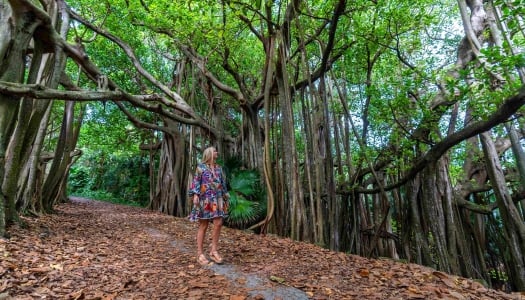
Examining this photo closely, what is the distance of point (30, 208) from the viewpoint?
4.86 m

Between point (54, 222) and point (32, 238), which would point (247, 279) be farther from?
point (54, 222)

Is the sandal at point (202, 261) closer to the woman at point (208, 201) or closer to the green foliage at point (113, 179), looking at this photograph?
the woman at point (208, 201)

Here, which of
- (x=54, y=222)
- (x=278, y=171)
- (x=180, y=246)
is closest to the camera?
(x=180, y=246)

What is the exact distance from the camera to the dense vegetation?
3.66 m

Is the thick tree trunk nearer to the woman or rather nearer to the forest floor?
the forest floor

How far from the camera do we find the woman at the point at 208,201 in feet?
9.79

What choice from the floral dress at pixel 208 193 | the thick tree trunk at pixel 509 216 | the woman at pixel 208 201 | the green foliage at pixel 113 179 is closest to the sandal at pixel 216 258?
the woman at pixel 208 201

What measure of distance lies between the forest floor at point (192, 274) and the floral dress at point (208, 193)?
0.47 meters

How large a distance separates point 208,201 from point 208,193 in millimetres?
77

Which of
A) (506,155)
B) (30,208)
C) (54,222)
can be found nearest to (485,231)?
(506,155)

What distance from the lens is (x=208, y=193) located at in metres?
3.04

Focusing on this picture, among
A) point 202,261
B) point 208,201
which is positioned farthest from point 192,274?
point 208,201

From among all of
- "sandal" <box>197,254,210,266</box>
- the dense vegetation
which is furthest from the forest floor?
the dense vegetation

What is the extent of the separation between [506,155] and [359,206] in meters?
3.56
